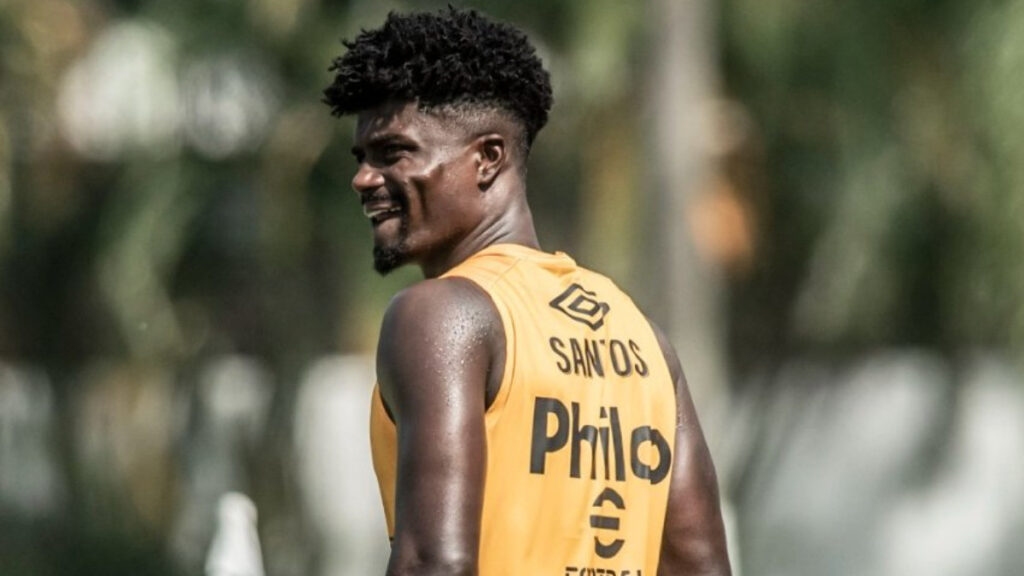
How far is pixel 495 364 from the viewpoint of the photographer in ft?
12.7

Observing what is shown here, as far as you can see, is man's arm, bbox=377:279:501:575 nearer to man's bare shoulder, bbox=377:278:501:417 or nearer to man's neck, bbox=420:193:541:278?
man's bare shoulder, bbox=377:278:501:417

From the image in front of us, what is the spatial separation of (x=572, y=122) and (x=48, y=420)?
409cm

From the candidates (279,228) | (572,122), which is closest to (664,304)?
(572,122)

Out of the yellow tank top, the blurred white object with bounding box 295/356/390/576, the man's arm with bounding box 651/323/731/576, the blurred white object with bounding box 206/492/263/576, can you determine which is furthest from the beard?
the blurred white object with bounding box 295/356/390/576

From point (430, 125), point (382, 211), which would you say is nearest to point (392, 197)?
Answer: point (382, 211)

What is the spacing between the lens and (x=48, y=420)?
51.8 feet

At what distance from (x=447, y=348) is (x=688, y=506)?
69 cm

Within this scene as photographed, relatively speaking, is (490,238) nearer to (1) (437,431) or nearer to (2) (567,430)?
(2) (567,430)

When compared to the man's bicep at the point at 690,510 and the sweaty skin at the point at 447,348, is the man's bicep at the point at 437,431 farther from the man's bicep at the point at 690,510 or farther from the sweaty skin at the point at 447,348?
the man's bicep at the point at 690,510

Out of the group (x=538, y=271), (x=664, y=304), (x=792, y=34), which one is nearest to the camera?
(x=538, y=271)

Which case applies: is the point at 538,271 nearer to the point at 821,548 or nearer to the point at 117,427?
the point at 821,548

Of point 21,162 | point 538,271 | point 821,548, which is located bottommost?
point 821,548

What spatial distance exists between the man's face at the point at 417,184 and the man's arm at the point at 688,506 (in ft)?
1.42

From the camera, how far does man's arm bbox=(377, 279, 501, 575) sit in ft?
12.3
